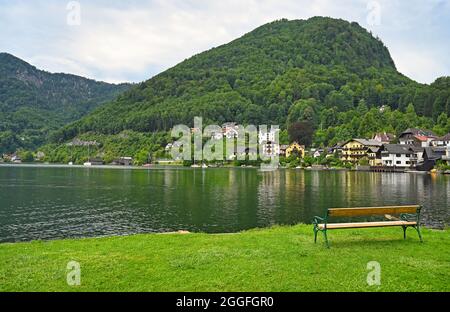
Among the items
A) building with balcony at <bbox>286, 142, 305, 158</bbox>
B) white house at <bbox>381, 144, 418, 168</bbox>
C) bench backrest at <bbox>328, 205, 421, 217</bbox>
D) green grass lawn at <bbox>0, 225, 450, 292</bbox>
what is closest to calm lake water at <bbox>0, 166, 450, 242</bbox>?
green grass lawn at <bbox>0, 225, 450, 292</bbox>

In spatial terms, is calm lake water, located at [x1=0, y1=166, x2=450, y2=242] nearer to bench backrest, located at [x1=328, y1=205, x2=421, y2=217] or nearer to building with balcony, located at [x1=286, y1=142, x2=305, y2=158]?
bench backrest, located at [x1=328, y1=205, x2=421, y2=217]

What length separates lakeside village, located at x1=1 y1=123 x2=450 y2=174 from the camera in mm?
108269

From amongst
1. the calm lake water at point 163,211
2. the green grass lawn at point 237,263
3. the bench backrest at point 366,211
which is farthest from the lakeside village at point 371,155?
the green grass lawn at point 237,263

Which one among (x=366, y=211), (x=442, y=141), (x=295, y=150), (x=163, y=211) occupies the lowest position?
(x=163, y=211)

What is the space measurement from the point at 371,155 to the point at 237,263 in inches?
4998

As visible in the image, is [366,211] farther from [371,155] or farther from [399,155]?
[371,155]

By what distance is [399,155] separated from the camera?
11944cm

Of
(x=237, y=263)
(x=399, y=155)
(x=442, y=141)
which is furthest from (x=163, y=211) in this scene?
(x=442, y=141)

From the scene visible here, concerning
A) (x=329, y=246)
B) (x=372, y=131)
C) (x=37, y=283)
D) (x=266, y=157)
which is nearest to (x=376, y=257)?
(x=329, y=246)

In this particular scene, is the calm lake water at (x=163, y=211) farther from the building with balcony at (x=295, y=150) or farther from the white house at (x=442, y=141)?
the building with balcony at (x=295, y=150)

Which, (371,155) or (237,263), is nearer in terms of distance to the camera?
(237,263)

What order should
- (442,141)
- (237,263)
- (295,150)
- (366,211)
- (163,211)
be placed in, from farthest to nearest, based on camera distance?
(295,150) → (442,141) → (163,211) → (366,211) → (237,263)

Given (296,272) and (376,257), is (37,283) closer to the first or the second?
(296,272)

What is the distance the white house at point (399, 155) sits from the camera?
387ft
